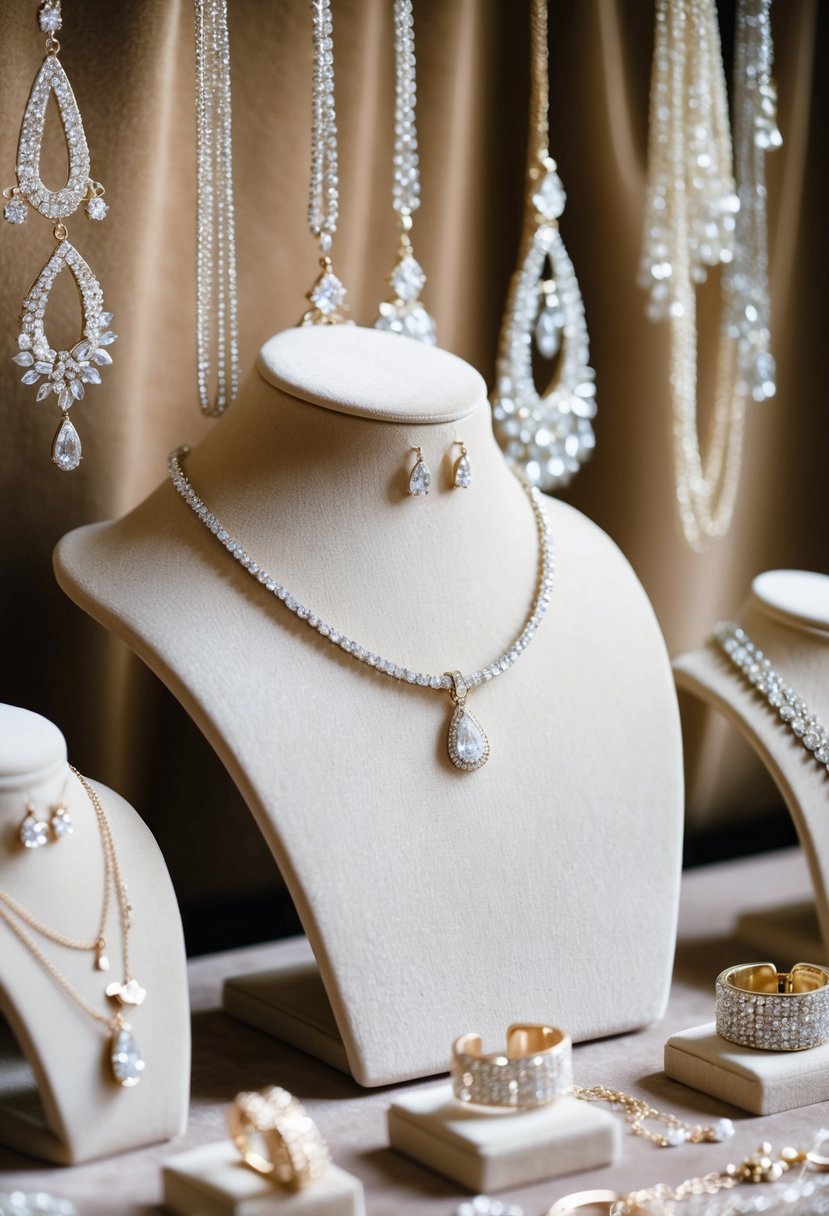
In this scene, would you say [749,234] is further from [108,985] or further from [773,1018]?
[108,985]

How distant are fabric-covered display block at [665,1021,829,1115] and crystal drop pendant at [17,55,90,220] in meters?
0.83

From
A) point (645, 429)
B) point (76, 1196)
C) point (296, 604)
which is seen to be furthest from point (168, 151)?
point (76, 1196)

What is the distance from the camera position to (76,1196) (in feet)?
3.32

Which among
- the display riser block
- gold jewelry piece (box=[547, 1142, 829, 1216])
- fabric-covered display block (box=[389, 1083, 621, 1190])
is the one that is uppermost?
fabric-covered display block (box=[389, 1083, 621, 1190])

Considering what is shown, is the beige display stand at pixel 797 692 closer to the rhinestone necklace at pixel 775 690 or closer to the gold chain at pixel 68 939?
the rhinestone necklace at pixel 775 690

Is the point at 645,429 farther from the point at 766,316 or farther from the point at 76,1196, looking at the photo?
the point at 76,1196

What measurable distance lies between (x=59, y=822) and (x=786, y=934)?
779 mm

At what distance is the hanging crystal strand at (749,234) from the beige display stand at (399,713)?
1.79 ft

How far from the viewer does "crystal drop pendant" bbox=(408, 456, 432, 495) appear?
4.15ft

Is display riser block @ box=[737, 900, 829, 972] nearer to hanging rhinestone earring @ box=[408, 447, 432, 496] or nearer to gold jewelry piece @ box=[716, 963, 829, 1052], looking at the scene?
gold jewelry piece @ box=[716, 963, 829, 1052]

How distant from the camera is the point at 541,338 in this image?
5.37 ft

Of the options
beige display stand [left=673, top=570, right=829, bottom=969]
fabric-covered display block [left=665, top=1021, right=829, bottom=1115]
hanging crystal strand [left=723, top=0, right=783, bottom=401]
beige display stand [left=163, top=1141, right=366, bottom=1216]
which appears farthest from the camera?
hanging crystal strand [left=723, top=0, right=783, bottom=401]

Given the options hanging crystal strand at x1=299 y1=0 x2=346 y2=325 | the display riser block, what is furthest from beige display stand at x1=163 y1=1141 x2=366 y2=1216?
hanging crystal strand at x1=299 y1=0 x2=346 y2=325

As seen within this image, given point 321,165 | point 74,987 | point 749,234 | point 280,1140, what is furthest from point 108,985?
point 749,234
